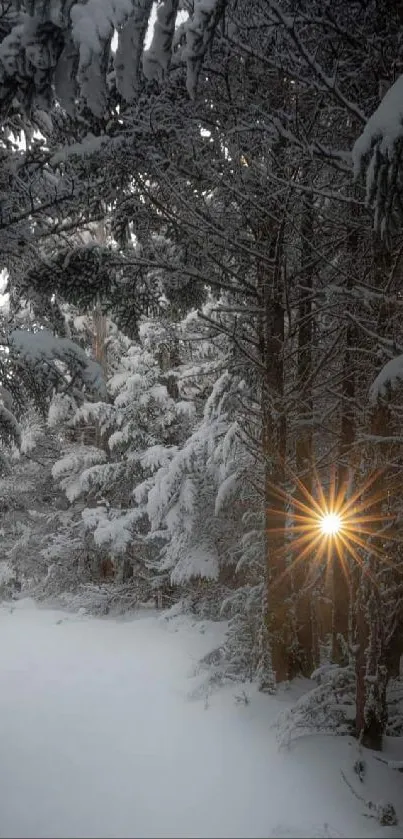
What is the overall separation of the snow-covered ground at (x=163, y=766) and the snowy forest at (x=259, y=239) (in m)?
0.52

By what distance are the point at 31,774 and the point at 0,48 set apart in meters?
6.35

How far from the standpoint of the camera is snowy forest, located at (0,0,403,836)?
3.26 metres

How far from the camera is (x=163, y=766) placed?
5.34m

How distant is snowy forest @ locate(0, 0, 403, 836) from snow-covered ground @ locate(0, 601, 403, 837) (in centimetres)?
52

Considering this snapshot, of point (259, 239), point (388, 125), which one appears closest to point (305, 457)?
point (259, 239)

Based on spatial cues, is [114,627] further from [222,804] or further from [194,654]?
[222,804]

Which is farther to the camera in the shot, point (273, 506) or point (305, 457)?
point (305, 457)

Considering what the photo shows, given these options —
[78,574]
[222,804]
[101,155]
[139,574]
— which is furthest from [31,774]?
[78,574]

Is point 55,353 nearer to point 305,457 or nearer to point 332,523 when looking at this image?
point 332,523

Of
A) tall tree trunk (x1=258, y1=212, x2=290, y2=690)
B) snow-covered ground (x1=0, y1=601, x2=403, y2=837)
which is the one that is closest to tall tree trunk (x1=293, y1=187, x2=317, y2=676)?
tall tree trunk (x1=258, y1=212, x2=290, y2=690)

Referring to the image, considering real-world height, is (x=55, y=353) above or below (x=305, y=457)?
above

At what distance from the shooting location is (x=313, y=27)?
17.2ft

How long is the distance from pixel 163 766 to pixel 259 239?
19.7 feet

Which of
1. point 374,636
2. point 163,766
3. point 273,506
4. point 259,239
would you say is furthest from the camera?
point 273,506
